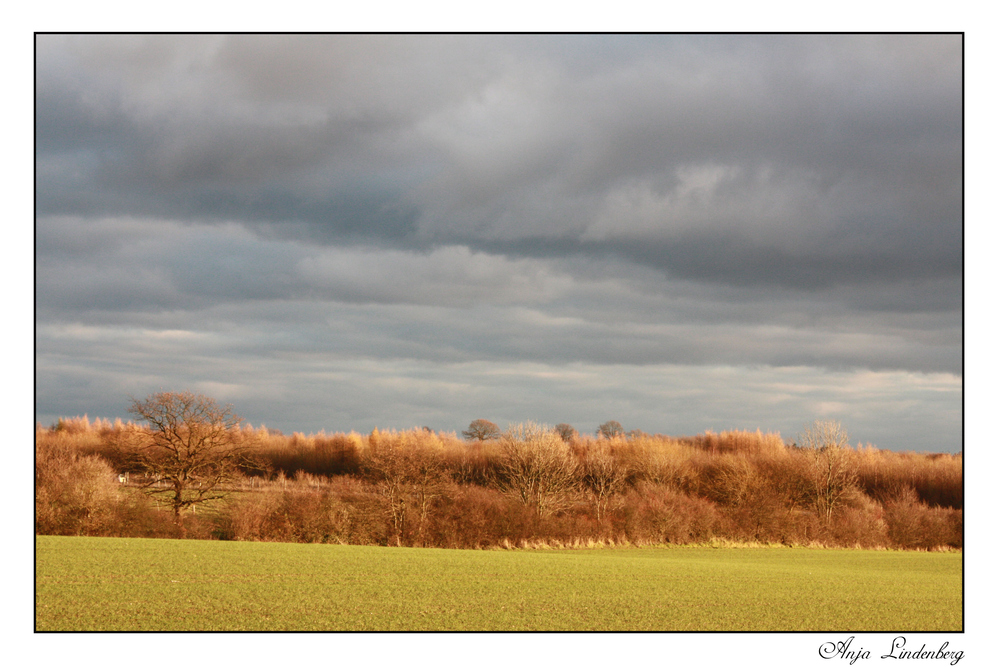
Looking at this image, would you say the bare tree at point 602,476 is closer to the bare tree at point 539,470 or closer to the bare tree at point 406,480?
the bare tree at point 539,470

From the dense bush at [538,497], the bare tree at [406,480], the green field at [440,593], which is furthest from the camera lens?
the bare tree at [406,480]

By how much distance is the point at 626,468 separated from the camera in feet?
222

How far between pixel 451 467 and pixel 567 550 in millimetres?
17780

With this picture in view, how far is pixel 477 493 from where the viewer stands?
56750 millimetres

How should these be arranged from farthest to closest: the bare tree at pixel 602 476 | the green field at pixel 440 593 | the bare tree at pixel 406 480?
the bare tree at pixel 602 476 < the bare tree at pixel 406 480 < the green field at pixel 440 593

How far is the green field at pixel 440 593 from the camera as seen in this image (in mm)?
16766

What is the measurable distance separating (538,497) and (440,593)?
42442mm

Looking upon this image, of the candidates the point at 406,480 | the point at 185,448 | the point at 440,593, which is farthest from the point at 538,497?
the point at 440,593

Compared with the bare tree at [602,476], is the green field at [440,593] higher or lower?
higher

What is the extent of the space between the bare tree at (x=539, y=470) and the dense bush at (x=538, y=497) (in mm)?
128

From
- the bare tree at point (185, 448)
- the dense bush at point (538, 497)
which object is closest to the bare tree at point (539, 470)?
the dense bush at point (538, 497)

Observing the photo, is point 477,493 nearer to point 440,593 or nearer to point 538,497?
point 538,497

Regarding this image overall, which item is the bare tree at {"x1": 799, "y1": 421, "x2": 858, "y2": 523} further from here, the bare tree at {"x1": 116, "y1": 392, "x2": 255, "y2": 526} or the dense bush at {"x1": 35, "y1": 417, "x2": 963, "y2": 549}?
the bare tree at {"x1": 116, "y1": 392, "x2": 255, "y2": 526}

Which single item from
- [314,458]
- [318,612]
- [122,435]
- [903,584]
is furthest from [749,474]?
[318,612]
